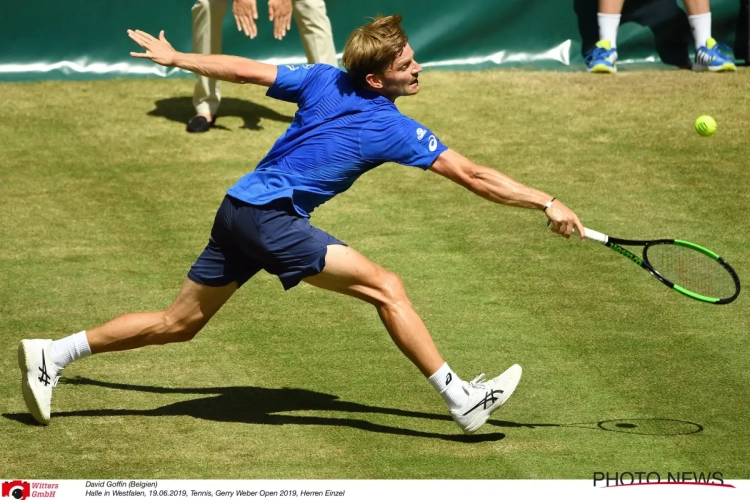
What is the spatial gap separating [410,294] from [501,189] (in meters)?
2.44

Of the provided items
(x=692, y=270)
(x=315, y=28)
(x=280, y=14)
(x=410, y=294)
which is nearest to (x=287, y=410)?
(x=410, y=294)

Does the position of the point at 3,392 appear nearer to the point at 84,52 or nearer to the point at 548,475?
the point at 548,475

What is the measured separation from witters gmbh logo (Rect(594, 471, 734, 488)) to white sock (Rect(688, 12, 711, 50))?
7.26 m

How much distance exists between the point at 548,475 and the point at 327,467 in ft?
3.43

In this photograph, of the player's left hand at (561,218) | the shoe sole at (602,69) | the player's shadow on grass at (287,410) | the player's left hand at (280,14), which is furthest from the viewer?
the shoe sole at (602,69)

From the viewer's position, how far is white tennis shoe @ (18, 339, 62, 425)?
6.45 m

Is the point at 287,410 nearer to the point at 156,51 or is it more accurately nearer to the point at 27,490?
the point at 27,490

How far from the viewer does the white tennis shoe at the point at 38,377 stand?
645 cm

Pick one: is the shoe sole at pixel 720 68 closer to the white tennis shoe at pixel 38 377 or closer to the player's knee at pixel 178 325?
the player's knee at pixel 178 325

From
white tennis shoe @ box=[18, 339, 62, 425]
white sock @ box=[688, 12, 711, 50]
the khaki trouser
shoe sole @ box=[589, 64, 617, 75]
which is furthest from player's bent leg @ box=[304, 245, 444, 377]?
white sock @ box=[688, 12, 711, 50]

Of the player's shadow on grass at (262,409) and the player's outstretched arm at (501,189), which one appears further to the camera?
the player's shadow on grass at (262,409)

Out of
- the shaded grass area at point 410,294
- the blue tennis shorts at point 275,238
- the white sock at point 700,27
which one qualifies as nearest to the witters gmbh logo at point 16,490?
the shaded grass area at point 410,294

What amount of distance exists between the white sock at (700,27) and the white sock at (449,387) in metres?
7.12

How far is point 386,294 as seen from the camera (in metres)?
6.20
